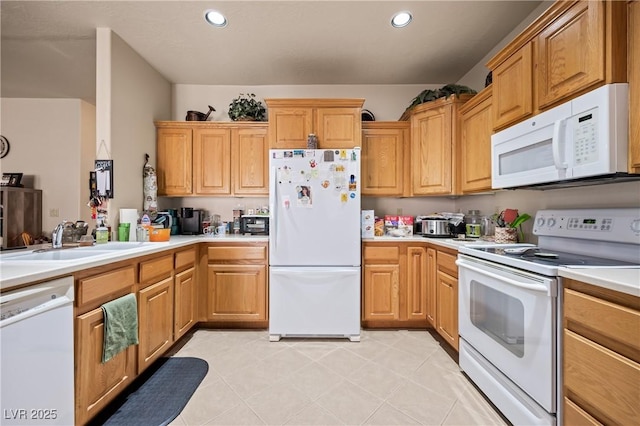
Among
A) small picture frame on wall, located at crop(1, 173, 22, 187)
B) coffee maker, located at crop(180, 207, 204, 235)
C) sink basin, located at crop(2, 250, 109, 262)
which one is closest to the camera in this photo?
sink basin, located at crop(2, 250, 109, 262)

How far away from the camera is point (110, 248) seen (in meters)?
1.98

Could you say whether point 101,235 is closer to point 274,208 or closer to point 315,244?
point 274,208

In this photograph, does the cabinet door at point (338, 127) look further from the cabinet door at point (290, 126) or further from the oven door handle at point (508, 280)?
the oven door handle at point (508, 280)

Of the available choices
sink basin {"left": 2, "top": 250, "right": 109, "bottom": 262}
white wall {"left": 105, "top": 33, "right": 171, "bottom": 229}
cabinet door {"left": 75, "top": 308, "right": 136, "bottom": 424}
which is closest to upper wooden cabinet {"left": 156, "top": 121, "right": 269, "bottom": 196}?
white wall {"left": 105, "top": 33, "right": 171, "bottom": 229}

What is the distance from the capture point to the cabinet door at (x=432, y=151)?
8.32ft

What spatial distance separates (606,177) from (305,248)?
1.93 metres

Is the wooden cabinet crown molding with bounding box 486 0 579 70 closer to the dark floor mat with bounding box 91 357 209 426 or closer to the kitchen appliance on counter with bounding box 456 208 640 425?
the kitchen appliance on counter with bounding box 456 208 640 425

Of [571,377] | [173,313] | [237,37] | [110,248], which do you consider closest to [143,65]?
[237,37]

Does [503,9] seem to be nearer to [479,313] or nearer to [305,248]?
[479,313]

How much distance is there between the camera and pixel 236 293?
2.55 m

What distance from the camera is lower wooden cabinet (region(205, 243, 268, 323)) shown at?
2545mm

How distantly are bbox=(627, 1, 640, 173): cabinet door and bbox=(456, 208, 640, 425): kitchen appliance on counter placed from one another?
324mm

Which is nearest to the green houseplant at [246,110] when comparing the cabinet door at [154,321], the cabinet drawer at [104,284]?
the cabinet door at [154,321]

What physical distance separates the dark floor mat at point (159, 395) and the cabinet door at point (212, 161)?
1660 mm
